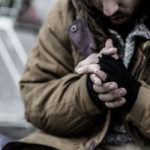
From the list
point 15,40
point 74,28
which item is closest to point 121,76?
point 74,28

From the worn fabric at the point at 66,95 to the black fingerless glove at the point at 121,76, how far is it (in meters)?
0.02

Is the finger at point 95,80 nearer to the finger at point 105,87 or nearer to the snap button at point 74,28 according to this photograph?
the finger at point 105,87

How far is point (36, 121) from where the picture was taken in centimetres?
212

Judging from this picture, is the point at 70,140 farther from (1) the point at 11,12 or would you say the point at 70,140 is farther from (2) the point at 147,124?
(1) the point at 11,12

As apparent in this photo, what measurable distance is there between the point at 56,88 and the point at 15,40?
9.70 feet

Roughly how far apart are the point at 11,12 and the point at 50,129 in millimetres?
3196

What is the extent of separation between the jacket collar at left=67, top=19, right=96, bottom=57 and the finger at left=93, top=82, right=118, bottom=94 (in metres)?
0.24

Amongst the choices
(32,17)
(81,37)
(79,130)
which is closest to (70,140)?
(79,130)

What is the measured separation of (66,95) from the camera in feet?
6.75

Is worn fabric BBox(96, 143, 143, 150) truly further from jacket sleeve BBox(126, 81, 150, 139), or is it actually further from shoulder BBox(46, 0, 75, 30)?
shoulder BBox(46, 0, 75, 30)

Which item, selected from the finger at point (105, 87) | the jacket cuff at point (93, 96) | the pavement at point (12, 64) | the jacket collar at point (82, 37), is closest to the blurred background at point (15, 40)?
the pavement at point (12, 64)

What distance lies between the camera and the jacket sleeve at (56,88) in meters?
2.01

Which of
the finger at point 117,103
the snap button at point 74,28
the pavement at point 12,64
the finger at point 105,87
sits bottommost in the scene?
the pavement at point 12,64

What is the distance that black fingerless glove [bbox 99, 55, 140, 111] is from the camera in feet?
5.92
